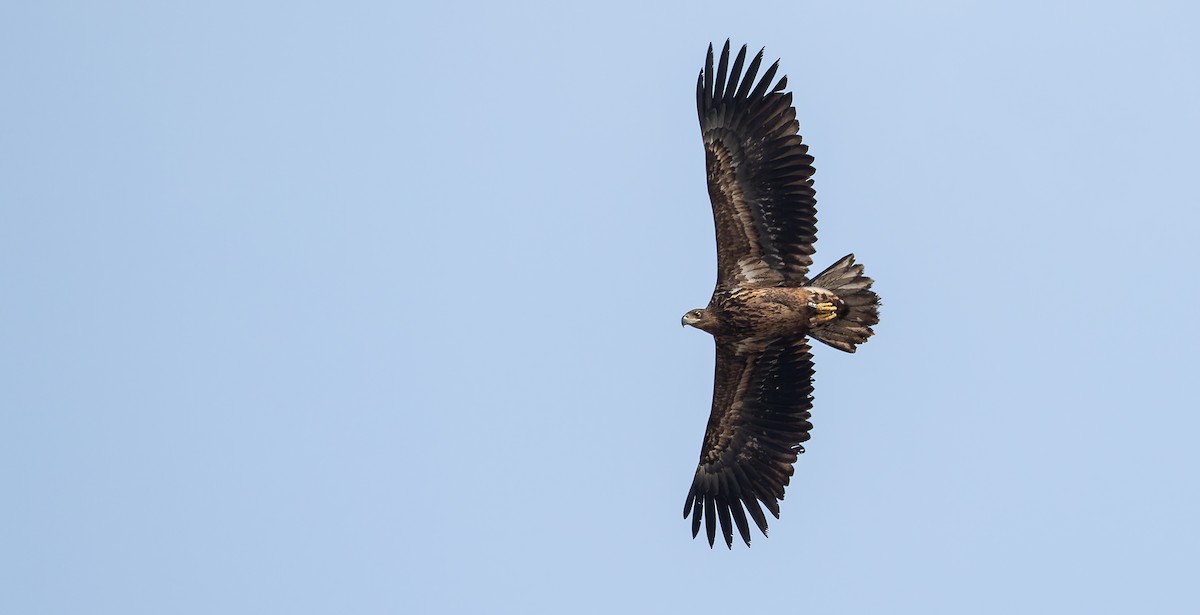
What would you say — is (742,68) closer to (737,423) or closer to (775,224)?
(775,224)

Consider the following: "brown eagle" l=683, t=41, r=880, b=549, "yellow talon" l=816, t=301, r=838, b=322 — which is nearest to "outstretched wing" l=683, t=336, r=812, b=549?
"brown eagle" l=683, t=41, r=880, b=549

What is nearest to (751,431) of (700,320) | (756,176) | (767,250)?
(700,320)

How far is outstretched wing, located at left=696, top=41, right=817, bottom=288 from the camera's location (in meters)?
18.8

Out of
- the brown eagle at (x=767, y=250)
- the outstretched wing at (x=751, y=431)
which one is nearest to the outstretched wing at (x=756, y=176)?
the brown eagle at (x=767, y=250)

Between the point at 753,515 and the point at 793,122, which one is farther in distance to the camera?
the point at 753,515

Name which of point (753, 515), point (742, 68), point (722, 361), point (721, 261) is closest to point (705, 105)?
point (742, 68)

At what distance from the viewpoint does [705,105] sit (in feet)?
62.8

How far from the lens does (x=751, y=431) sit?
20.2 metres

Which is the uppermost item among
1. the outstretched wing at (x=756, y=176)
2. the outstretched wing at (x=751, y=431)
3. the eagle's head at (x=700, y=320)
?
the outstretched wing at (x=756, y=176)

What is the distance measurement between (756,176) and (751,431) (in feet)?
10.4

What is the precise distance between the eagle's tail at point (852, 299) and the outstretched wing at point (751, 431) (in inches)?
31.0

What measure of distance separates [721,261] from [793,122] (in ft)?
5.70

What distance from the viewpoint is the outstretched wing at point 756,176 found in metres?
18.8

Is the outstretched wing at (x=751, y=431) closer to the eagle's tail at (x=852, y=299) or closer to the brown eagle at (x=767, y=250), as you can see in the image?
the brown eagle at (x=767, y=250)
